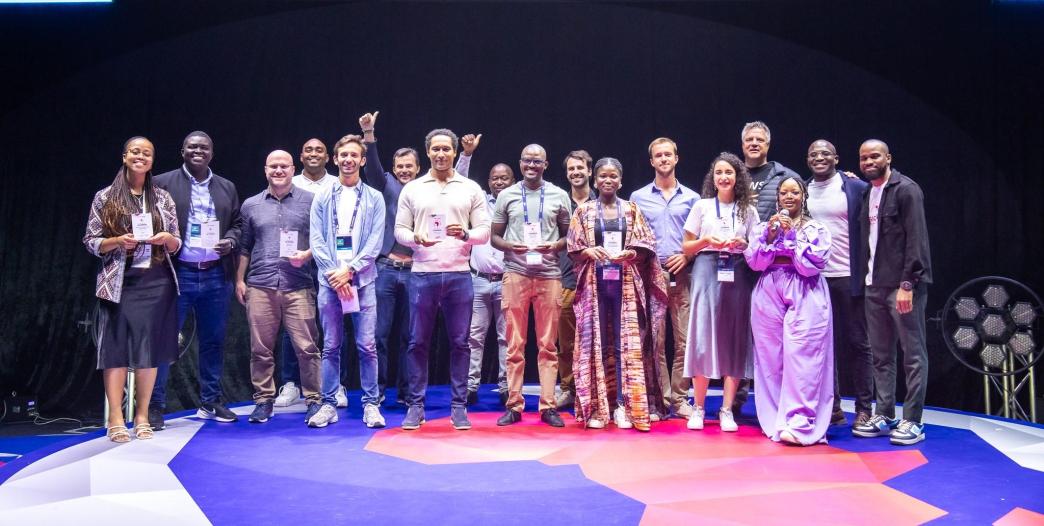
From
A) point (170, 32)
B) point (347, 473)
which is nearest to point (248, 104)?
point (170, 32)

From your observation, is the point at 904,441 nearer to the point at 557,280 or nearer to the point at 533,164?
the point at 557,280

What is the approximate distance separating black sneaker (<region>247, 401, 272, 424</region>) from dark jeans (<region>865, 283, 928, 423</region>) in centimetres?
353

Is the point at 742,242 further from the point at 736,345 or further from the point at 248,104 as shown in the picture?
the point at 248,104

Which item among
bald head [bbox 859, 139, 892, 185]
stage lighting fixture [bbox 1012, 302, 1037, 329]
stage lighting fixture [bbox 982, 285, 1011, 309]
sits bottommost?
stage lighting fixture [bbox 1012, 302, 1037, 329]

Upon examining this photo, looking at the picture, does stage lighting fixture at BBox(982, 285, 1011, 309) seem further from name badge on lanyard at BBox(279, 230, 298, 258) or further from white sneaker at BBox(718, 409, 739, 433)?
name badge on lanyard at BBox(279, 230, 298, 258)

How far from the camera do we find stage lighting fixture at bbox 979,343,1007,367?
488 cm

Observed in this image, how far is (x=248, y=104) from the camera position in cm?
629

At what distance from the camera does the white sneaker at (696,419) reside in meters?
4.09

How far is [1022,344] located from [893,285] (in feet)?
5.47

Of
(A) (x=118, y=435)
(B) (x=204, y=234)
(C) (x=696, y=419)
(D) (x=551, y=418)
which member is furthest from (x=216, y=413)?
(C) (x=696, y=419)

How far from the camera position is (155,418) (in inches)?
162

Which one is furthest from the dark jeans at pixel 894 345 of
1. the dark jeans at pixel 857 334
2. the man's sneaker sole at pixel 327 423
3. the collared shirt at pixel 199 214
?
the collared shirt at pixel 199 214

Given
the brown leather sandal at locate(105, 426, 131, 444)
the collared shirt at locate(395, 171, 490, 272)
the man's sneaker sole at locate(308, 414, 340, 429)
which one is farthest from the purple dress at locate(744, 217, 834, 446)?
the brown leather sandal at locate(105, 426, 131, 444)

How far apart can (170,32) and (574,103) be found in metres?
3.57
